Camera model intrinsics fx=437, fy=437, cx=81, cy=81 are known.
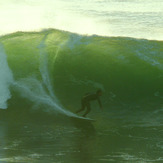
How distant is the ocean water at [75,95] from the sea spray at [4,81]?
0.10 ft

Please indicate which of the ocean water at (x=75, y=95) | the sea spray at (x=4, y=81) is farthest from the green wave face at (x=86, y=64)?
the sea spray at (x=4, y=81)

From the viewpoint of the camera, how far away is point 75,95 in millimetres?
13742

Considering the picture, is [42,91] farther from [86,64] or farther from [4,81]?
[86,64]

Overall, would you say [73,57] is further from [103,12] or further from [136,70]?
[103,12]

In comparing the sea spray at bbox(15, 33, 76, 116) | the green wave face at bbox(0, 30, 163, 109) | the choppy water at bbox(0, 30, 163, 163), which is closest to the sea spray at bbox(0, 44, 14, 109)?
the choppy water at bbox(0, 30, 163, 163)

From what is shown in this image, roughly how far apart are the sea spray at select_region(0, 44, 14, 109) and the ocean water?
0.03 m

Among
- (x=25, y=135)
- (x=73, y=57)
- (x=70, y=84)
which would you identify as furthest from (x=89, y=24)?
(x=25, y=135)

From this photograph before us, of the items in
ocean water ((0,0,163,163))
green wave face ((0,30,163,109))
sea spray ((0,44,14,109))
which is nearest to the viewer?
ocean water ((0,0,163,163))

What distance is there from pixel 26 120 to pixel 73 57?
4877 mm

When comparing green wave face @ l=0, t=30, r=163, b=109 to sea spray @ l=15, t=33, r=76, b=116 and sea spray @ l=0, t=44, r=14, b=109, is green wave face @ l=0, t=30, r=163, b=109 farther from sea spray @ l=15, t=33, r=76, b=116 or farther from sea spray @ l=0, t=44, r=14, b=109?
sea spray @ l=0, t=44, r=14, b=109

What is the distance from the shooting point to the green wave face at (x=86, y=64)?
548 inches

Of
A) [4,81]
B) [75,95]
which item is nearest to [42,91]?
[75,95]

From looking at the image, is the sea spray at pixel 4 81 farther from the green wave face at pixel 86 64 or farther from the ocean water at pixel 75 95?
the green wave face at pixel 86 64

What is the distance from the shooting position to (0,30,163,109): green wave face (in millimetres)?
13922
